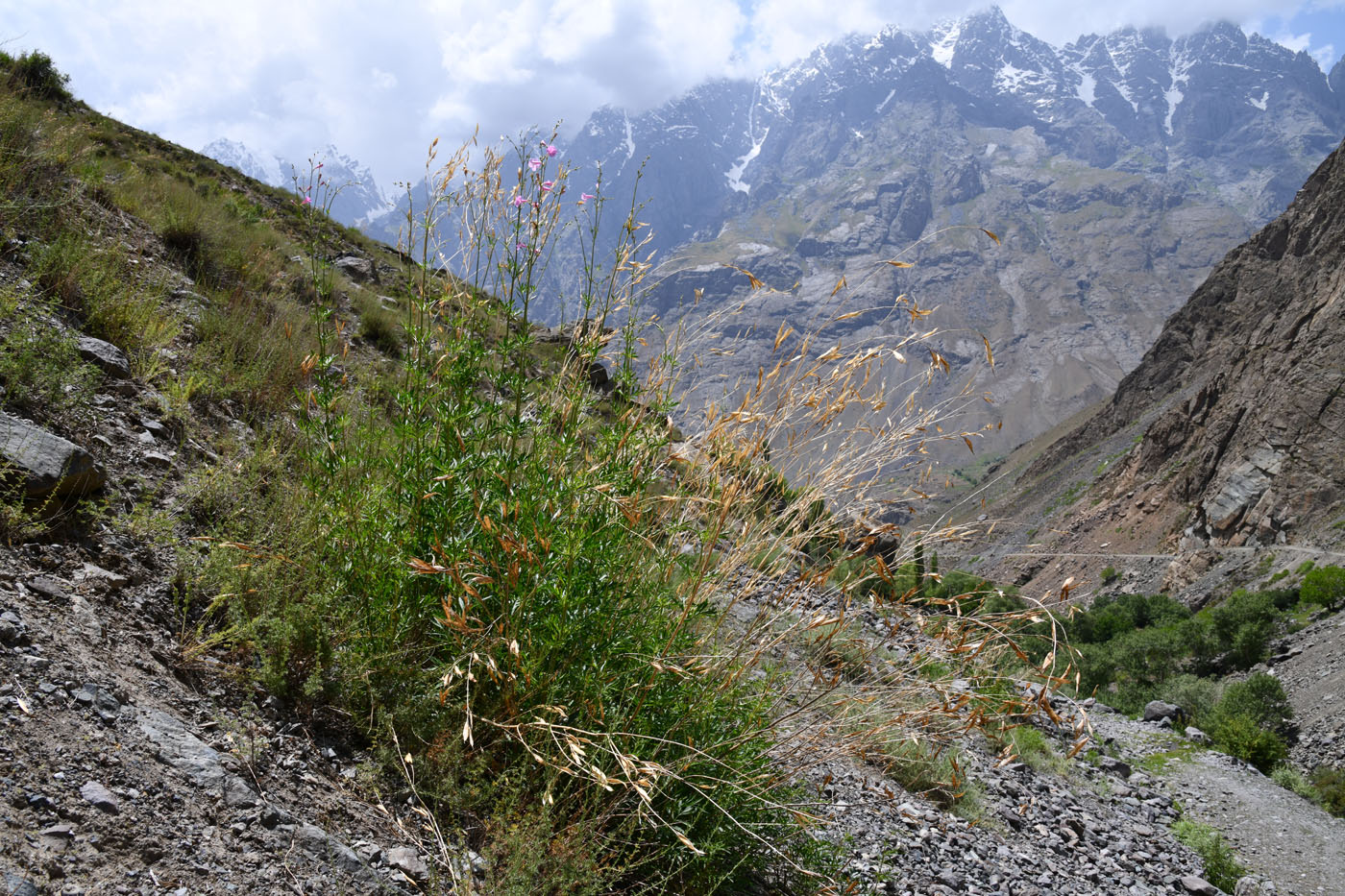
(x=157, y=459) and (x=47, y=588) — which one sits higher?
(x=157, y=459)

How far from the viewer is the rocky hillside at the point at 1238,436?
30.6 metres

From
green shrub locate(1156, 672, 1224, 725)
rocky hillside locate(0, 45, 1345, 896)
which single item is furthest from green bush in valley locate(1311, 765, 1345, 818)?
rocky hillside locate(0, 45, 1345, 896)

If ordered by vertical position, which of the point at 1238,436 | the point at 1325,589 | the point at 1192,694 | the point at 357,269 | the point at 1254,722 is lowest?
the point at 1254,722

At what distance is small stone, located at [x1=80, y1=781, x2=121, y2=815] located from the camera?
1537 millimetres

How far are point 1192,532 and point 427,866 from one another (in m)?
44.1

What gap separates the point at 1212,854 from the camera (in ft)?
18.2

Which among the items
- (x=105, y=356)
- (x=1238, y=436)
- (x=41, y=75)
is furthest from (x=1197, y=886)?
(x=1238, y=436)

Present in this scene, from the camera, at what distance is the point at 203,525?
2822 millimetres

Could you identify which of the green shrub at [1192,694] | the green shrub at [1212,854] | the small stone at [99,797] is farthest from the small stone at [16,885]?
the green shrub at [1192,694]

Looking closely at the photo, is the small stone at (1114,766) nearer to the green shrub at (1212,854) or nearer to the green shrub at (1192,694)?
the green shrub at (1212,854)

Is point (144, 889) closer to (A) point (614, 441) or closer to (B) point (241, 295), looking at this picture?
(A) point (614, 441)

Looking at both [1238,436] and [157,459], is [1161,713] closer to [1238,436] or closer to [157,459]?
[157,459]

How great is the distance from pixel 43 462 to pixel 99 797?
4.74 feet

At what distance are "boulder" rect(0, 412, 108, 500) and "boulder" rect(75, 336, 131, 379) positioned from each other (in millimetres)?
931
